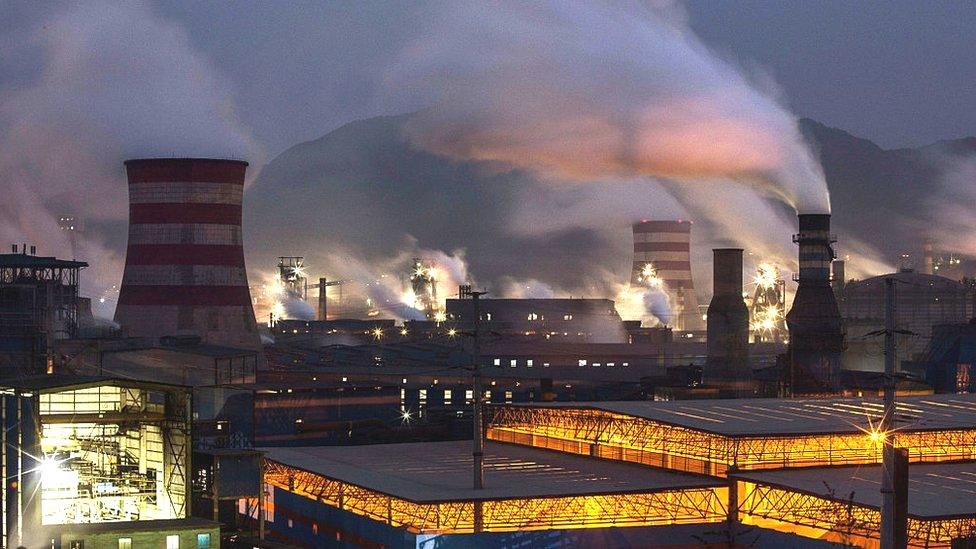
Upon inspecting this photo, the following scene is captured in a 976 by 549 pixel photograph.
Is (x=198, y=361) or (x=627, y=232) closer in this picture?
(x=198, y=361)

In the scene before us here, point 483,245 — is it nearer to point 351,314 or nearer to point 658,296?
point 351,314

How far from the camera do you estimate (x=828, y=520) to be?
31.1m

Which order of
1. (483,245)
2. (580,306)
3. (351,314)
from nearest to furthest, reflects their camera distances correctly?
1. (580,306)
2. (351,314)
3. (483,245)

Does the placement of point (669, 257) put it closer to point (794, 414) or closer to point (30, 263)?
point (30, 263)

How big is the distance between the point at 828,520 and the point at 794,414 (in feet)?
30.5

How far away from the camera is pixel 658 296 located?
123 metres

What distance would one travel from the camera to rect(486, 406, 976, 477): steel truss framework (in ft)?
116

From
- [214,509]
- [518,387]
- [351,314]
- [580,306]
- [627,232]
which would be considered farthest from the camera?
[627,232]

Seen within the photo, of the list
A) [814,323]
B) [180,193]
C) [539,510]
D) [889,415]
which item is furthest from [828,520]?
[814,323]

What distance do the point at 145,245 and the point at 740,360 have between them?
79.5ft

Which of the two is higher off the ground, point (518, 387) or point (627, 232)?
point (627, 232)

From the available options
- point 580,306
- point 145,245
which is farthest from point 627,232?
point 145,245

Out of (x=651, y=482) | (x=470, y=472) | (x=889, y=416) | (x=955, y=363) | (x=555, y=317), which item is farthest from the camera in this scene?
(x=555, y=317)

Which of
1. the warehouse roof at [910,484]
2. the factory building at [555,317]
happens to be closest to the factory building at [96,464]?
the warehouse roof at [910,484]
